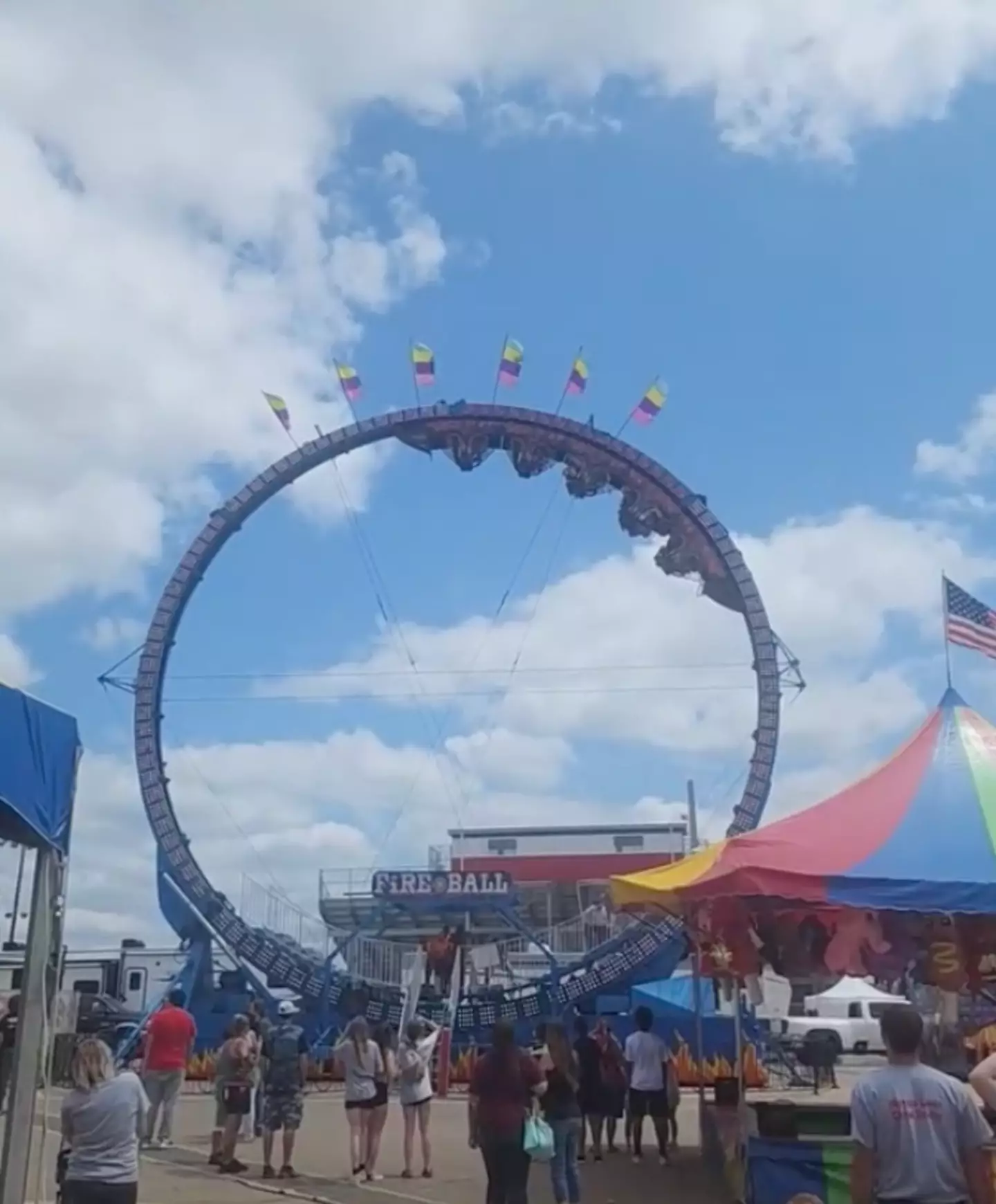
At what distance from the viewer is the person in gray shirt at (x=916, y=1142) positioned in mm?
4938

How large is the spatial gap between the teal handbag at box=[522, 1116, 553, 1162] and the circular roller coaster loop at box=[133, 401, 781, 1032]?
20228 mm

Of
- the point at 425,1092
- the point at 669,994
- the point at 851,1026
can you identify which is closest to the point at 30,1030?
the point at 425,1092

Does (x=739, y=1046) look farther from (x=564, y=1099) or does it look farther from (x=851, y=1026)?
(x=851, y=1026)

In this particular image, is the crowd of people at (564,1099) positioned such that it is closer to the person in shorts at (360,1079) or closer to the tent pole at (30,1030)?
the person in shorts at (360,1079)

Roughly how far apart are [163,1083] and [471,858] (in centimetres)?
4615

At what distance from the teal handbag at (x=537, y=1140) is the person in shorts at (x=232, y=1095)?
4.76 meters

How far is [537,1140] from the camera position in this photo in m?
8.82

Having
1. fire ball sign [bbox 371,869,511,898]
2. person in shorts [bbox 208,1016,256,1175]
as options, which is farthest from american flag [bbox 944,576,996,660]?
fire ball sign [bbox 371,869,511,898]

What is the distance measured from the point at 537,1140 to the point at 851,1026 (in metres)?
32.1

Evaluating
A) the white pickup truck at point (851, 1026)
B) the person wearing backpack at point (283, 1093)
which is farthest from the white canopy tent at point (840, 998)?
the person wearing backpack at point (283, 1093)

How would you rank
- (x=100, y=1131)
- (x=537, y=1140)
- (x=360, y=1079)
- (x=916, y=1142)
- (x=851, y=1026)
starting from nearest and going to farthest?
(x=916, y=1142), (x=100, y=1131), (x=537, y=1140), (x=360, y=1079), (x=851, y=1026)

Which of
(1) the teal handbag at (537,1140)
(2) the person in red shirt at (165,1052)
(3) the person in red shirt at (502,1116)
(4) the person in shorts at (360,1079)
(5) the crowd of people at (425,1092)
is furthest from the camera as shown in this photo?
(2) the person in red shirt at (165,1052)

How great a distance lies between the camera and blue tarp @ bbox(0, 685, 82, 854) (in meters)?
7.63

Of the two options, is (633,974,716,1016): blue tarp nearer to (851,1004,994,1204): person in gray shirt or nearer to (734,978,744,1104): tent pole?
(734,978,744,1104): tent pole
